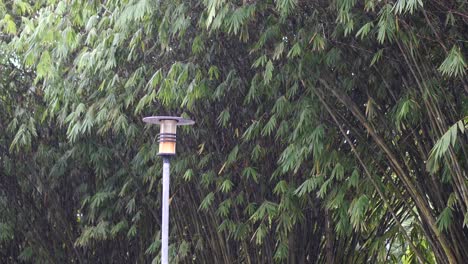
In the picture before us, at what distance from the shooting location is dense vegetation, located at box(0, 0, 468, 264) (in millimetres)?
5258

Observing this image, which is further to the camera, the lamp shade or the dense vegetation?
the lamp shade

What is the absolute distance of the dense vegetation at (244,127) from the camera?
17.3 feet

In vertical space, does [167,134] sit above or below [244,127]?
below

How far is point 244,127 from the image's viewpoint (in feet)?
22.2

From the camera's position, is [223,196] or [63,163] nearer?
[223,196]

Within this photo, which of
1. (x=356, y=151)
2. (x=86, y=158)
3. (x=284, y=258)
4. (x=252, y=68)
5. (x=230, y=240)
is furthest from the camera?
(x=86, y=158)

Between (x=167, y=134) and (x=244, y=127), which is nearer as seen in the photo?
(x=167, y=134)

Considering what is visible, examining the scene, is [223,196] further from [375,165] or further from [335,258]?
[375,165]

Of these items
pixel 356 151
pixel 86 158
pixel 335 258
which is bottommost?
pixel 335 258

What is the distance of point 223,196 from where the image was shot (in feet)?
23.1

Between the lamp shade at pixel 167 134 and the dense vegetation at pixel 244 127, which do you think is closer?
the dense vegetation at pixel 244 127

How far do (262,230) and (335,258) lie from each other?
0.67 meters

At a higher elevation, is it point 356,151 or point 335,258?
point 356,151

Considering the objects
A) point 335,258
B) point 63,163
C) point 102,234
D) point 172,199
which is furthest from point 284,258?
point 63,163
